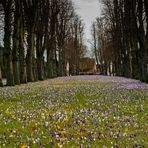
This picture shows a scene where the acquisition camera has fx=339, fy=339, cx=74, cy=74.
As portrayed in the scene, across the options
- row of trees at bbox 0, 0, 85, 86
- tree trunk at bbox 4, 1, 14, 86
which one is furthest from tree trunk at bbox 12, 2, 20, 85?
tree trunk at bbox 4, 1, 14, 86

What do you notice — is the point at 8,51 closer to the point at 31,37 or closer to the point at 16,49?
the point at 16,49

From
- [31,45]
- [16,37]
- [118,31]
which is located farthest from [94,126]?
[118,31]

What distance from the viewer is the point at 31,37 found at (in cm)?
4725

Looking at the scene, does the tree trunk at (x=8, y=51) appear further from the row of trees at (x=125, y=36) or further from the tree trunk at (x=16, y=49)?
the row of trees at (x=125, y=36)

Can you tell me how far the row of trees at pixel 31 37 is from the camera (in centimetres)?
3644

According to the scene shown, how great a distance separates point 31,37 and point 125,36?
2050 centimetres

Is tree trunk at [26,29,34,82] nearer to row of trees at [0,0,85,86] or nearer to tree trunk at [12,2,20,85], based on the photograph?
row of trees at [0,0,85,86]

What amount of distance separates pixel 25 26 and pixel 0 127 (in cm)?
4017

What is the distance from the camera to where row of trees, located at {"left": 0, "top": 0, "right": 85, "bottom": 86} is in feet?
120

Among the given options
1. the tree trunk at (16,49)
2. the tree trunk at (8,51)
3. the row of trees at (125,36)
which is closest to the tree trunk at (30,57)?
the tree trunk at (16,49)

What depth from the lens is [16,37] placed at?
39.3m

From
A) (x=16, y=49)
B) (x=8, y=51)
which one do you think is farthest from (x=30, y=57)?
(x=8, y=51)

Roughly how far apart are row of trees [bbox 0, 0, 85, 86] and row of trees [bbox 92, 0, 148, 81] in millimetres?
10379

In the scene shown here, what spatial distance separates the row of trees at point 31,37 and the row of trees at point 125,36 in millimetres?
10379
